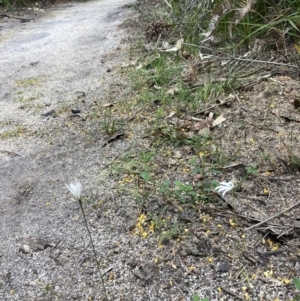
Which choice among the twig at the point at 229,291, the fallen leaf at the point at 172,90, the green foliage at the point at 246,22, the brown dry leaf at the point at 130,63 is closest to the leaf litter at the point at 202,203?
the twig at the point at 229,291

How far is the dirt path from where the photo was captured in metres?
0.96

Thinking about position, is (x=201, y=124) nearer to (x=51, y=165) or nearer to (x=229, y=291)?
(x=51, y=165)

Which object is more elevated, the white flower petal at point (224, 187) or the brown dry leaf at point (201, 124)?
the white flower petal at point (224, 187)

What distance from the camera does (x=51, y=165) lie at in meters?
1.46

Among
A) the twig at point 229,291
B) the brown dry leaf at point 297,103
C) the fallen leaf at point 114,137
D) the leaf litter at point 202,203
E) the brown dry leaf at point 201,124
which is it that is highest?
the brown dry leaf at point 297,103

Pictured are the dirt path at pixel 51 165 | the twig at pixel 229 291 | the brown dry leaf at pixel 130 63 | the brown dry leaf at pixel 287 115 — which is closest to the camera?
the twig at pixel 229 291

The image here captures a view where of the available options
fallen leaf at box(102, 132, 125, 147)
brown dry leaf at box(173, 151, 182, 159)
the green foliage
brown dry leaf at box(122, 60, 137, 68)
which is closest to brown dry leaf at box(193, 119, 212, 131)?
brown dry leaf at box(173, 151, 182, 159)

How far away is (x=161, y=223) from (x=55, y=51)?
243cm

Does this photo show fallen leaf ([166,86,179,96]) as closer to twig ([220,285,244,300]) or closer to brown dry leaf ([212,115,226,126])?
brown dry leaf ([212,115,226,126])

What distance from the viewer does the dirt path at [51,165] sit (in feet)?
3.16

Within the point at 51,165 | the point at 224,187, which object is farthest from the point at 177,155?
the point at 51,165

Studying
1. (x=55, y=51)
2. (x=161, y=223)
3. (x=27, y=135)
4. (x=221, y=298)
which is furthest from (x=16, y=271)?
(x=55, y=51)

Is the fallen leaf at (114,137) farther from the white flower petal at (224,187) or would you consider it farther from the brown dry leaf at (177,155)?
the white flower petal at (224,187)

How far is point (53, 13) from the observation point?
5680mm
